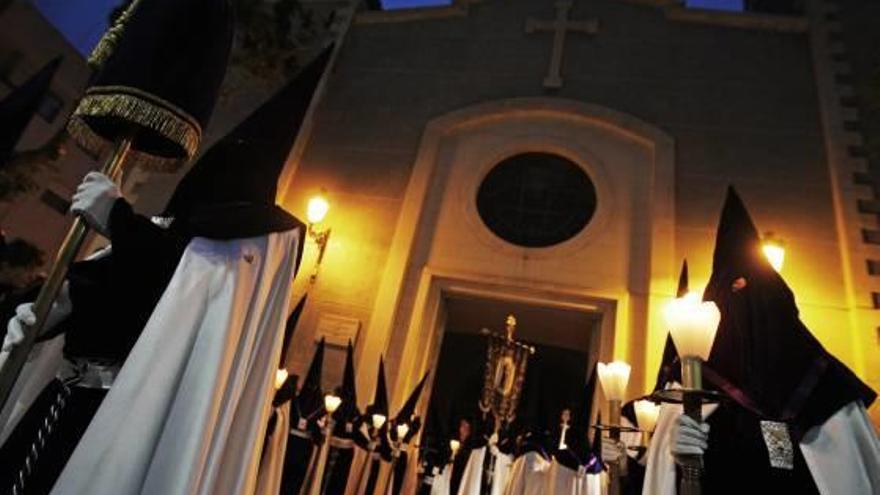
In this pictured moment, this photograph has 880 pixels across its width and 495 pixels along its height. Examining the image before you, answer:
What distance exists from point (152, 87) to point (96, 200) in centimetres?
48

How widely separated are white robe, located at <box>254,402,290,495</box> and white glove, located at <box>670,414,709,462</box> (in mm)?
3524

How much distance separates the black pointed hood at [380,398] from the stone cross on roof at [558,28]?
567cm

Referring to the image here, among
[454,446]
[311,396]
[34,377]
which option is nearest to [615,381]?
[34,377]

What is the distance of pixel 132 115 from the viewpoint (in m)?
1.98

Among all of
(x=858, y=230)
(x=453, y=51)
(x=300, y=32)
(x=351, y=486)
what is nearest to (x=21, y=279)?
(x=351, y=486)

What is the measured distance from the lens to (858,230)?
7.18 m

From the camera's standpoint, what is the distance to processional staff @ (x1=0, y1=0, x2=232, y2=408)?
79.2 inches

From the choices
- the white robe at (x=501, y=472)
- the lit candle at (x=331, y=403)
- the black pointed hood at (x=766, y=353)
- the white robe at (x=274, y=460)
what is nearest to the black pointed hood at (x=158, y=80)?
the black pointed hood at (x=766, y=353)

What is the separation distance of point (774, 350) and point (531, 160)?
22.6 feet

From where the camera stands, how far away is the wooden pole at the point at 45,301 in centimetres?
156

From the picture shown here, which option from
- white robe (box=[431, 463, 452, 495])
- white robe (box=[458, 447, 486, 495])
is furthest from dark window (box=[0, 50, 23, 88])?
white robe (box=[458, 447, 486, 495])

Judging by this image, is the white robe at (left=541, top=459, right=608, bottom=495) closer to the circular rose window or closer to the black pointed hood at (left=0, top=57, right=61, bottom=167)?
the circular rose window

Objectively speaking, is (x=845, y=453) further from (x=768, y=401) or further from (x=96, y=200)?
(x=96, y=200)

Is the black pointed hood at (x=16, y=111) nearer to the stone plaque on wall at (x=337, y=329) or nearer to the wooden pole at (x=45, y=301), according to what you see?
the wooden pole at (x=45, y=301)
